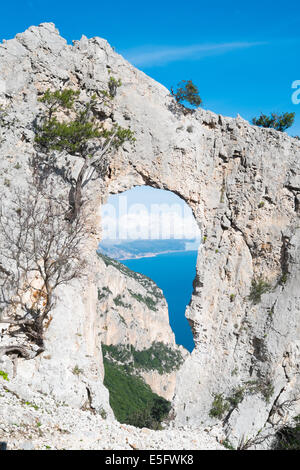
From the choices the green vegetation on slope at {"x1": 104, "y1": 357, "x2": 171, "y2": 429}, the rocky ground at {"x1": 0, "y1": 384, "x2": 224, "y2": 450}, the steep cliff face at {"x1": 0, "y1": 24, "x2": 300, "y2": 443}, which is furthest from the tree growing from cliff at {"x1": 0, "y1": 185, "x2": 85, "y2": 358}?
the green vegetation on slope at {"x1": 104, "y1": 357, "x2": 171, "y2": 429}

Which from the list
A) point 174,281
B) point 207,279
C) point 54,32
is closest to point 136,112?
point 54,32

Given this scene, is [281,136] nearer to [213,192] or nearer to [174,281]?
[213,192]

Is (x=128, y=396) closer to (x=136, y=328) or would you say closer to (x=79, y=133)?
(x=136, y=328)

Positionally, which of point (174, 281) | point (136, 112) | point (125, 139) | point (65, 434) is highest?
point (136, 112)

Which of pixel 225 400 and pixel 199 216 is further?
pixel 199 216

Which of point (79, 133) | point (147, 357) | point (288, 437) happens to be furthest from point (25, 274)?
point (147, 357)

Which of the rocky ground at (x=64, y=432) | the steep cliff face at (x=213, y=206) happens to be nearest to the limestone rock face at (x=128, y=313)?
the steep cliff face at (x=213, y=206)
